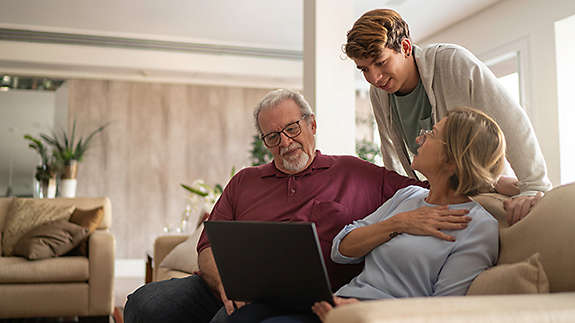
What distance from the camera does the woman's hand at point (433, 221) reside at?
1346 millimetres

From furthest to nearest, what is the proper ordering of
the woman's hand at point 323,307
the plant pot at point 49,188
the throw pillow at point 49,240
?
the plant pot at point 49,188 < the throw pillow at point 49,240 < the woman's hand at point 323,307

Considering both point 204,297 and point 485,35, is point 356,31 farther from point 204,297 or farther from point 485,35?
point 485,35

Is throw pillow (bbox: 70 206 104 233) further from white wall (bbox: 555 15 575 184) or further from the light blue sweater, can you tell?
white wall (bbox: 555 15 575 184)

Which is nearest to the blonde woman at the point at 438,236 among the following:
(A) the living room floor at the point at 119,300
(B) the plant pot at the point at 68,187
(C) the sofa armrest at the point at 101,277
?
(A) the living room floor at the point at 119,300

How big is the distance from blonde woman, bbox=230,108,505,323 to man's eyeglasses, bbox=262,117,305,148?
53 centimetres

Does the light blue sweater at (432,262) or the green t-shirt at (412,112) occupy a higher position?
the green t-shirt at (412,112)

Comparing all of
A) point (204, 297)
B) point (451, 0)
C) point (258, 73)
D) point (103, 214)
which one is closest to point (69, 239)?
point (103, 214)

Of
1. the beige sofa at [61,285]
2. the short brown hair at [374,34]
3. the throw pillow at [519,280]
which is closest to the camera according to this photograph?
the throw pillow at [519,280]

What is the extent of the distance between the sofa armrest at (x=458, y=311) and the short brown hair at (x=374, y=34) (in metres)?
0.97

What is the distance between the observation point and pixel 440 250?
133 centimetres

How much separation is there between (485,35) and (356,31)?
4.31 metres

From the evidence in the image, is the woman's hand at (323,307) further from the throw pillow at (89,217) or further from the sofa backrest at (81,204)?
the sofa backrest at (81,204)

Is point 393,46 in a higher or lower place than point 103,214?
higher

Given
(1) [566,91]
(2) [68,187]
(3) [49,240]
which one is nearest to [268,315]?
(3) [49,240]
